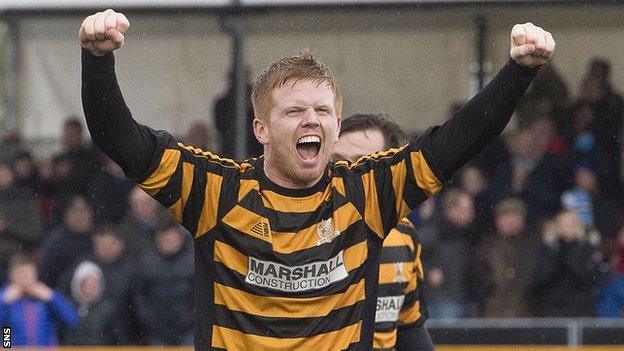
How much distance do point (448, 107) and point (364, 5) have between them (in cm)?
101

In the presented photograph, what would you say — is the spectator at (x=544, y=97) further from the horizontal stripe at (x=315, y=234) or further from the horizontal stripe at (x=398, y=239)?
the horizontal stripe at (x=315, y=234)

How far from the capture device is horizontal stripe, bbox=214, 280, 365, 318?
3.85 m

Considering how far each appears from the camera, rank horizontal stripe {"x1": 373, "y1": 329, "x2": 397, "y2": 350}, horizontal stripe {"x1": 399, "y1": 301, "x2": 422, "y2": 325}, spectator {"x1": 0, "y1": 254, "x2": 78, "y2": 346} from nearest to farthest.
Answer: horizontal stripe {"x1": 373, "y1": 329, "x2": 397, "y2": 350}, horizontal stripe {"x1": 399, "y1": 301, "x2": 422, "y2": 325}, spectator {"x1": 0, "y1": 254, "x2": 78, "y2": 346}

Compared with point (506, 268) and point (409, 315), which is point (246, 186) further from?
point (506, 268)

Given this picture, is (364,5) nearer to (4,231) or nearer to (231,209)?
(4,231)

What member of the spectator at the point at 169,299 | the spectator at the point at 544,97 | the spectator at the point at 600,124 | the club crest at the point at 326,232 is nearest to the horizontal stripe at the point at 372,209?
the club crest at the point at 326,232

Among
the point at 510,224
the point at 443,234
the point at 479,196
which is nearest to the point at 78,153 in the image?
the point at 443,234

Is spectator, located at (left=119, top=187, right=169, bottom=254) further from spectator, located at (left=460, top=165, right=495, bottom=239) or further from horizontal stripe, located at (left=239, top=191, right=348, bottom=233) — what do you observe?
horizontal stripe, located at (left=239, top=191, right=348, bottom=233)

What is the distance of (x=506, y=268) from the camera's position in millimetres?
9078

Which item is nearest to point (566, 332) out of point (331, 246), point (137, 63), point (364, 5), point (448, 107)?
point (448, 107)

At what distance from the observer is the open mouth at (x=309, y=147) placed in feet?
12.6

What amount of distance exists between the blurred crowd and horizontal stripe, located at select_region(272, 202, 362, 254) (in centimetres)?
499

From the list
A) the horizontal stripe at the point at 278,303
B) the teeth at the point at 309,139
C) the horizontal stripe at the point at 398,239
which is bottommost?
the horizontal stripe at the point at 398,239

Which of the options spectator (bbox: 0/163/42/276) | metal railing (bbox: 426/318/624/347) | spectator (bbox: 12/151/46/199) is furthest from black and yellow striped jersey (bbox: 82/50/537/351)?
spectator (bbox: 12/151/46/199)
